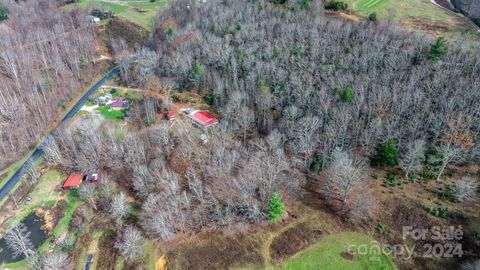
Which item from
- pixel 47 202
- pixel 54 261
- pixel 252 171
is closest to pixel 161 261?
pixel 54 261

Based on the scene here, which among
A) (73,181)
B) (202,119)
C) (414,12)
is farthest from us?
(414,12)

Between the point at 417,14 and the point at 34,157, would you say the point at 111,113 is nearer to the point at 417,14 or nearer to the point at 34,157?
the point at 34,157

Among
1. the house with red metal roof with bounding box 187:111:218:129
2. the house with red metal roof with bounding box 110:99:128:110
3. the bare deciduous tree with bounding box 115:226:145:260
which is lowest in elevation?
the bare deciduous tree with bounding box 115:226:145:260

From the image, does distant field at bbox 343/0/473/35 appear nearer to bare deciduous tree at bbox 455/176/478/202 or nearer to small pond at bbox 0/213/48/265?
bare deciduous tree at bbox 455/176/478/202

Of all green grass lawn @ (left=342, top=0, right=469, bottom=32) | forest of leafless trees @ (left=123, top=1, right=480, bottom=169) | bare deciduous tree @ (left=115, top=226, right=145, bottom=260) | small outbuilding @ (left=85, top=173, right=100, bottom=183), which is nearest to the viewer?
bare deciduous tree @ (left=115, top=226, right=145, bottom=260)

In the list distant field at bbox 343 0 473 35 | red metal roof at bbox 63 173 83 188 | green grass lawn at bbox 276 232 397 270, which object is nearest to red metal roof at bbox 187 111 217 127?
red metal roof at bbox 63 173 83 188

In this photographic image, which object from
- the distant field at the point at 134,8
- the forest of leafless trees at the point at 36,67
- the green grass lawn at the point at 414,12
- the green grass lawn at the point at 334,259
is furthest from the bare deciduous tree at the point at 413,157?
the distant field at the point at 134,8

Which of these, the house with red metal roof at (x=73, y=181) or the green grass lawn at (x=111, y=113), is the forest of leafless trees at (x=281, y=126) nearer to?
the house with red metal roof at (x=73, y=181)

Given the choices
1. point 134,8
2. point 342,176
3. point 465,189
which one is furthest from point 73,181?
point 134,8
